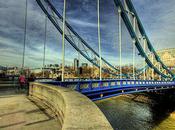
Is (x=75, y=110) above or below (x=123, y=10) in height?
below

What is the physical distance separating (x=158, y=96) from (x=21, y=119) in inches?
1694

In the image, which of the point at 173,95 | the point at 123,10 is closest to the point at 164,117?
the point at 173,95

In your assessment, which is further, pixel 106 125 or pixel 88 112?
pixel 88 112

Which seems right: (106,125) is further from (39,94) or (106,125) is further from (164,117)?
(164,117)

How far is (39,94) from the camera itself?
9477 mm

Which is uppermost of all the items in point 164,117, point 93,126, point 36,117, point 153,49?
point 153,49

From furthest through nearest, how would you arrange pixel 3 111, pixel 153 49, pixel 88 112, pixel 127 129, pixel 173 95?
pixel 153 49 < pixel 173 95 < pixel 127 129 < pixel 3 111 < pixel 88 112

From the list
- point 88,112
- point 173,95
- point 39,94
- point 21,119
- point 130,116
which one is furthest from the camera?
point 173,95

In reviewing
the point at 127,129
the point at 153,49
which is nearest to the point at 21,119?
the point at 127,129

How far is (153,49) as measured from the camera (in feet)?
178

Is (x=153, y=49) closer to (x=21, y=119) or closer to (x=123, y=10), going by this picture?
(x=123, y=10)

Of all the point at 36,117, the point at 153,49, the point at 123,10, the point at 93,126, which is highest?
the point at 123,10

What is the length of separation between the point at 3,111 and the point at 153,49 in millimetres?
53222

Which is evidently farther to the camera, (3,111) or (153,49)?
(153,49)
